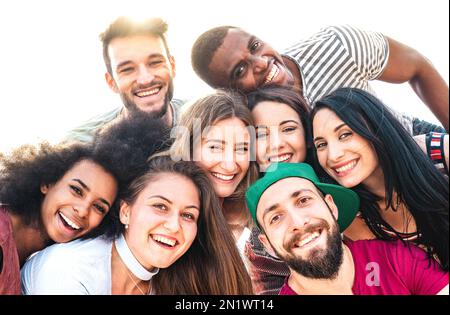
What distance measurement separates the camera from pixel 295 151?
7.96ft

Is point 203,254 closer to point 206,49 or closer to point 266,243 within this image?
point 266,243

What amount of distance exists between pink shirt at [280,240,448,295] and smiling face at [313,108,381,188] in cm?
37

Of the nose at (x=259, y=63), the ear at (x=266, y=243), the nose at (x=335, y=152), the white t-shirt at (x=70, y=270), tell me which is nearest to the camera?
the white t-shirt at (x=70, y=270)

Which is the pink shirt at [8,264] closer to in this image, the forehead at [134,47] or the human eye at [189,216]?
the human eye at [189,216]

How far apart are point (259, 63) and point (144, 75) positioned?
599mm

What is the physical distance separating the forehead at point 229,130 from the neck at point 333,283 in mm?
709

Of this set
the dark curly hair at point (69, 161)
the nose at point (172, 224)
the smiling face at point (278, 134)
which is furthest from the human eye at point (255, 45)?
the nose at point (172, 224)

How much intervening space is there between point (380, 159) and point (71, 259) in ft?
5.00

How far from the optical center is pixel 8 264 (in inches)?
87.0

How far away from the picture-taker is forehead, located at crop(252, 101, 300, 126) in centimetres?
241

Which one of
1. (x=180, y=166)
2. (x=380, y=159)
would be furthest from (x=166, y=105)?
(x=380, y=159)

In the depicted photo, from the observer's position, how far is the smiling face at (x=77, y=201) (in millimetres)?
2318

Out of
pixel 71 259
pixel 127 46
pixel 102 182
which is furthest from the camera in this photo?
pixel 127 46
